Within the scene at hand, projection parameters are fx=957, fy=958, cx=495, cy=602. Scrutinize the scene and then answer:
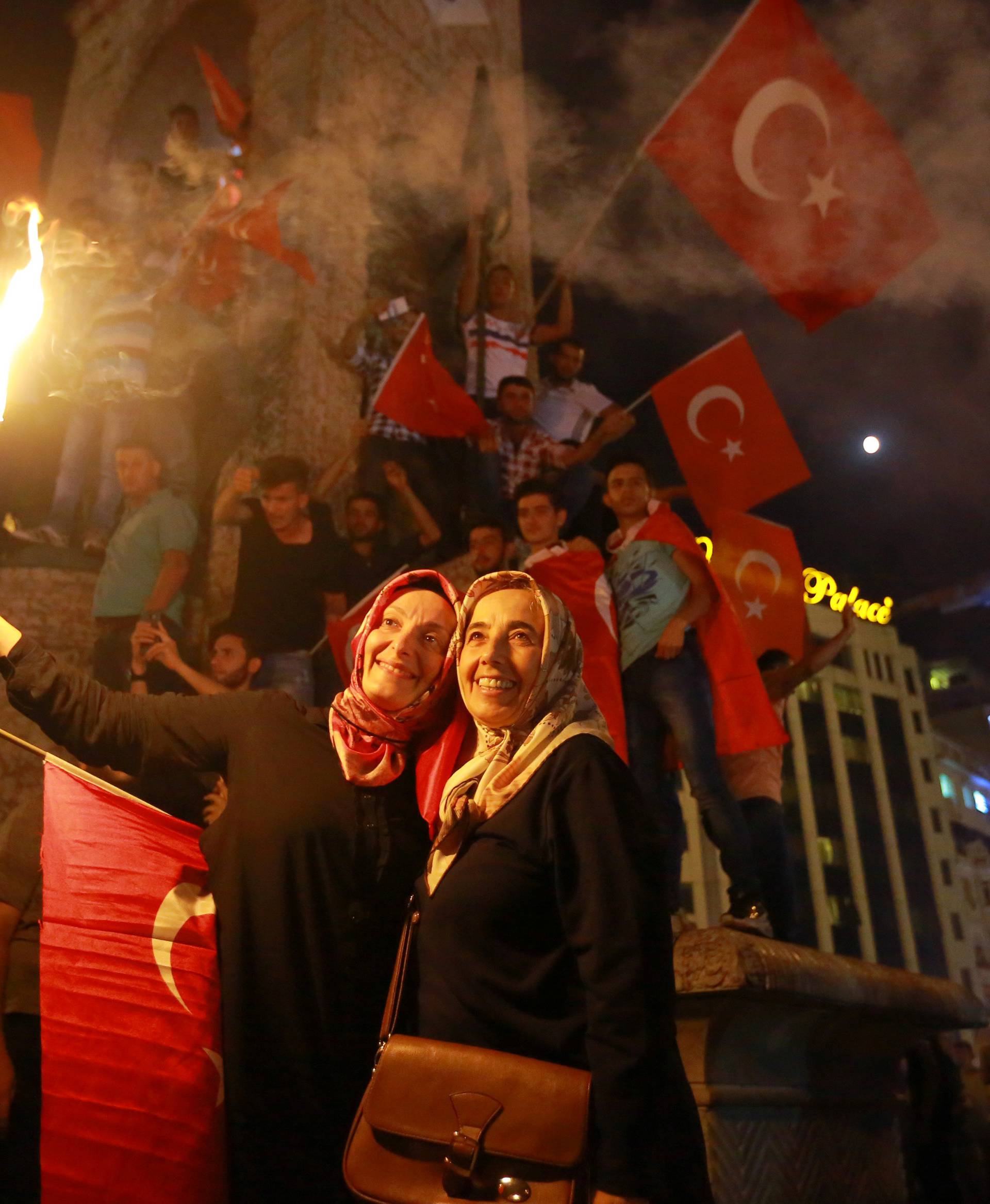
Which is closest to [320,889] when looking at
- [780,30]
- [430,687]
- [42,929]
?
[430,687]

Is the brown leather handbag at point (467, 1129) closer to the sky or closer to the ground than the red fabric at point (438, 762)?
closer to the ground

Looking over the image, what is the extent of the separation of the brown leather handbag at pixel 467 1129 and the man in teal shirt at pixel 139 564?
3160 millimetres

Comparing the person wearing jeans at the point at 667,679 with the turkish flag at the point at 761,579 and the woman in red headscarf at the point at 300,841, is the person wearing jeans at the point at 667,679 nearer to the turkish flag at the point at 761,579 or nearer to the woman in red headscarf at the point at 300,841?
the turkish flag at the point at 761,579

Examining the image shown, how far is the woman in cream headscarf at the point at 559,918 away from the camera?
1.43 meters

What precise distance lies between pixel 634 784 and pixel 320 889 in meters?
0.67

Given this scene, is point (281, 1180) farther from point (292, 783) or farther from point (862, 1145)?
point (862, 1145)

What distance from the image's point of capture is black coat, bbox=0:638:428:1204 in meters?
1.81

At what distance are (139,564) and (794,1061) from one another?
343 centimetres

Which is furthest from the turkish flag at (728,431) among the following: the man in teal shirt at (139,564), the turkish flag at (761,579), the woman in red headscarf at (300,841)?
the woman in red headscarf at (300,841)

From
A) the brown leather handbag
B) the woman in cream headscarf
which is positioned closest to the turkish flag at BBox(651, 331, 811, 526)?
the woman in cream headscarf

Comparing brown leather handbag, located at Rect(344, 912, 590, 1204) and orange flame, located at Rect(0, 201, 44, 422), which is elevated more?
orange flame, located at Rect(0, 201, 44, 422)

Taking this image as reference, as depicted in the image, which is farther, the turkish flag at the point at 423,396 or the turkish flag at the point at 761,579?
the turkish flag at the point at 423,396

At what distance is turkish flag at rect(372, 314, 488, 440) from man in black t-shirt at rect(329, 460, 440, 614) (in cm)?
36

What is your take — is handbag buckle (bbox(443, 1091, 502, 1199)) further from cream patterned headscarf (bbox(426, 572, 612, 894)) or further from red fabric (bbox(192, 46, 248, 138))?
red fabric (bbox(192, 46, 248, 138))
